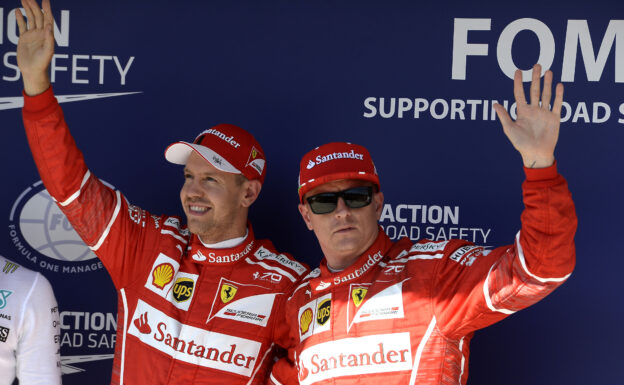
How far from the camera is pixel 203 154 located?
252cm

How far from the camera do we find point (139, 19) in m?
2.97

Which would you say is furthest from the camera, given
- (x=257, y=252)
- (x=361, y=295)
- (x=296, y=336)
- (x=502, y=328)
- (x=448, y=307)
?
(x=502, y=328)

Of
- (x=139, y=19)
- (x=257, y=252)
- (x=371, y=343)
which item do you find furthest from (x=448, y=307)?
(x=139, y=19)

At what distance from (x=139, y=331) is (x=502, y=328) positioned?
1.40 m

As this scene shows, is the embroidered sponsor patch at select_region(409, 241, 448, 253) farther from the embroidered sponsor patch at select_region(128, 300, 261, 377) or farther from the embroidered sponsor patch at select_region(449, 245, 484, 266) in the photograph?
the embroidered sponsor patch at select_region(128, 300, 261, 377)

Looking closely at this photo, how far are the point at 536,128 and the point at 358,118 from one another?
1.17 metres

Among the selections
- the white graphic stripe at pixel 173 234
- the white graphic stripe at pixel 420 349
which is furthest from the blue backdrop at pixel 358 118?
the white graphic stripe at pixel 420 349

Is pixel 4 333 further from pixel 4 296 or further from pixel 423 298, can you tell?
pixel 423 298

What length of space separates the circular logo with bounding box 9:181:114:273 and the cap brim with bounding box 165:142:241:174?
0.67 metres

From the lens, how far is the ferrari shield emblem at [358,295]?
7.21 ft

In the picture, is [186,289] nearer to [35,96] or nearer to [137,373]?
[137,373]

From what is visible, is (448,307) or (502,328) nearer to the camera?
(448,307)

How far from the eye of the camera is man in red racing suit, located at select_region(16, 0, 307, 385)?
7.61 feet

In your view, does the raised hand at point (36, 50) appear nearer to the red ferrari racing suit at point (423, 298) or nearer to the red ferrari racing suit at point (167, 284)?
the red ferrari racing suit at point (167, 284)
